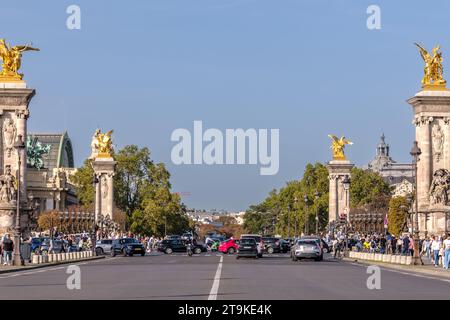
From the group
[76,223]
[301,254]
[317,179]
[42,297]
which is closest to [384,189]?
[317,179]

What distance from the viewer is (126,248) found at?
3551 inches

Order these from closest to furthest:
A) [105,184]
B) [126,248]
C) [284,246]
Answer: [126,248]
[284,246]
[105,184]

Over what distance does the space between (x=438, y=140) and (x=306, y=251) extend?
22.6 metres

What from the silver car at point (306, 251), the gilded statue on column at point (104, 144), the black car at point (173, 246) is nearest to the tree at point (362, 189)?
the gilded statue on column at point (104, 144)

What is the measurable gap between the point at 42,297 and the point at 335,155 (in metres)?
125

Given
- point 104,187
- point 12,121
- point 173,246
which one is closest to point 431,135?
point 173,246

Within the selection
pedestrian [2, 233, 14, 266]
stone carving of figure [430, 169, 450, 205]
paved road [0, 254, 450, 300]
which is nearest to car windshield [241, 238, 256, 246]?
stone carving of figure [430, 169, 450, 205]

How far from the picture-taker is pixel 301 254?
7312 cm

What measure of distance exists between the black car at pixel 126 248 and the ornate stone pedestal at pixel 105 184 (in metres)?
45.7

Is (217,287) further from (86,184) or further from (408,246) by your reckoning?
(86,184)

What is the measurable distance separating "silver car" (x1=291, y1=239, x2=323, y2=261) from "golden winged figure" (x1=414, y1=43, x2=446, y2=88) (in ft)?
76.4

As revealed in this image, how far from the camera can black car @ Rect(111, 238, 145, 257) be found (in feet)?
296
